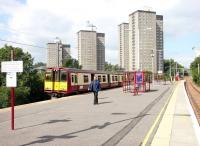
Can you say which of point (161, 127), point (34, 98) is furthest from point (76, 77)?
point (161, 127)

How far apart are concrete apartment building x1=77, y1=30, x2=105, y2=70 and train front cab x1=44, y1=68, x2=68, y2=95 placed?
4380 cm

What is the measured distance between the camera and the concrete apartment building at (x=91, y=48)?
89.9 meters

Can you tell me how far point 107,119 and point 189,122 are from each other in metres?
3.34

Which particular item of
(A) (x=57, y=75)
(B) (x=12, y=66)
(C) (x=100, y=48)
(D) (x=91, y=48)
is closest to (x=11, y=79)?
(B) (x=12, y=66)

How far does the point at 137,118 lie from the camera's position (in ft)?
58.1

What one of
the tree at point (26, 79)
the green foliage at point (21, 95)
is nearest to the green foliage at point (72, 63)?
the tree at point (26, 79)

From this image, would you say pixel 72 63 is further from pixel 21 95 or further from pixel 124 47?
pixel 21 95

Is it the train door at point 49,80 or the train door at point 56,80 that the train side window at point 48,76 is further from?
the train door at point 56,80

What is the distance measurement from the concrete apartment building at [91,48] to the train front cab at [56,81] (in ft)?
144

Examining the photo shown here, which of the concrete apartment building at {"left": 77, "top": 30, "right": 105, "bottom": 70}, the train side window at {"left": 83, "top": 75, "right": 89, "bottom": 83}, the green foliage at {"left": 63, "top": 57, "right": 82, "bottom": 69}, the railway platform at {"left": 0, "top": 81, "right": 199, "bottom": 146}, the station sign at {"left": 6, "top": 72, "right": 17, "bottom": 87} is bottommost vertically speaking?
the railway platform at {"left": 0, "top": 81, "right": 199, "bottom": 146}

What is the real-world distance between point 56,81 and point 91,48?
50.8 m

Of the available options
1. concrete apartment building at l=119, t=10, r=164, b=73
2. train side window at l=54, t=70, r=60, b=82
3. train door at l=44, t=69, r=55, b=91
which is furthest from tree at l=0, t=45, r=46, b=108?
concrete apartment building at l=119, t=10, r=164, b=73

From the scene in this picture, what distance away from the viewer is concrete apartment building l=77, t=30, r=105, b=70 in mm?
89875

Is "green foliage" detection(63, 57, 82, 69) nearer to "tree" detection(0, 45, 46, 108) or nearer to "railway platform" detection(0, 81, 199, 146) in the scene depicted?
"tree" detection(0, 45, 46, 108)
